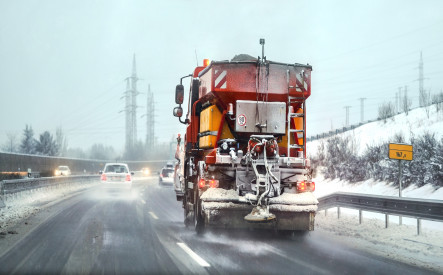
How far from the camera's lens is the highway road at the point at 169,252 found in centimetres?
741

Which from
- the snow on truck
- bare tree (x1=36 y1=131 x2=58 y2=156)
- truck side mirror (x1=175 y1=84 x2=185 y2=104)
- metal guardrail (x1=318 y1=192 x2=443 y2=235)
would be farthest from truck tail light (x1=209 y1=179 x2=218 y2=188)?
bare tree (x1=36 y1=131 x2=58 y2=156)

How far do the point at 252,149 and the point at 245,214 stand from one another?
4.27 feet

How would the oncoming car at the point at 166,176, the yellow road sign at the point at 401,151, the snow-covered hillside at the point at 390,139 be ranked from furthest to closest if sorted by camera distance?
the oncoming car at the point at 166,176 < the snow-covered hillside at the point at 390,139 < the yellow road sign at the point at 401,151

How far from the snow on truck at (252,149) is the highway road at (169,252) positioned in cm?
60

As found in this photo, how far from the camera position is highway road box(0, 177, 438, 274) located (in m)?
7.41

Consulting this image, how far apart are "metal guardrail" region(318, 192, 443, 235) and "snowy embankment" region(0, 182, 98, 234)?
27.0 ft

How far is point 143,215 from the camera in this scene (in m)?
15.8

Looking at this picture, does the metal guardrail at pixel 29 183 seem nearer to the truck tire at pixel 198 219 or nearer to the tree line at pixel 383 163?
the truck tire at pixel 198 219

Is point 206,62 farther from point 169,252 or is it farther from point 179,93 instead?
point 169,252

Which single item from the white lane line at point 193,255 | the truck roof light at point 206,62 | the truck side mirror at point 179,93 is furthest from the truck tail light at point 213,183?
the truck roof light at point 206,62

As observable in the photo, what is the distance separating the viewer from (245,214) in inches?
400

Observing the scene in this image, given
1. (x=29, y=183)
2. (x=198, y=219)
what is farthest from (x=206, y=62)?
(x=29, y=183)

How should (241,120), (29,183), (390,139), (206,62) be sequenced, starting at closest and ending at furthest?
(241,120) < (206,62) < (29,183) < (390,139)

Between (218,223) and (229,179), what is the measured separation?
0.92m
